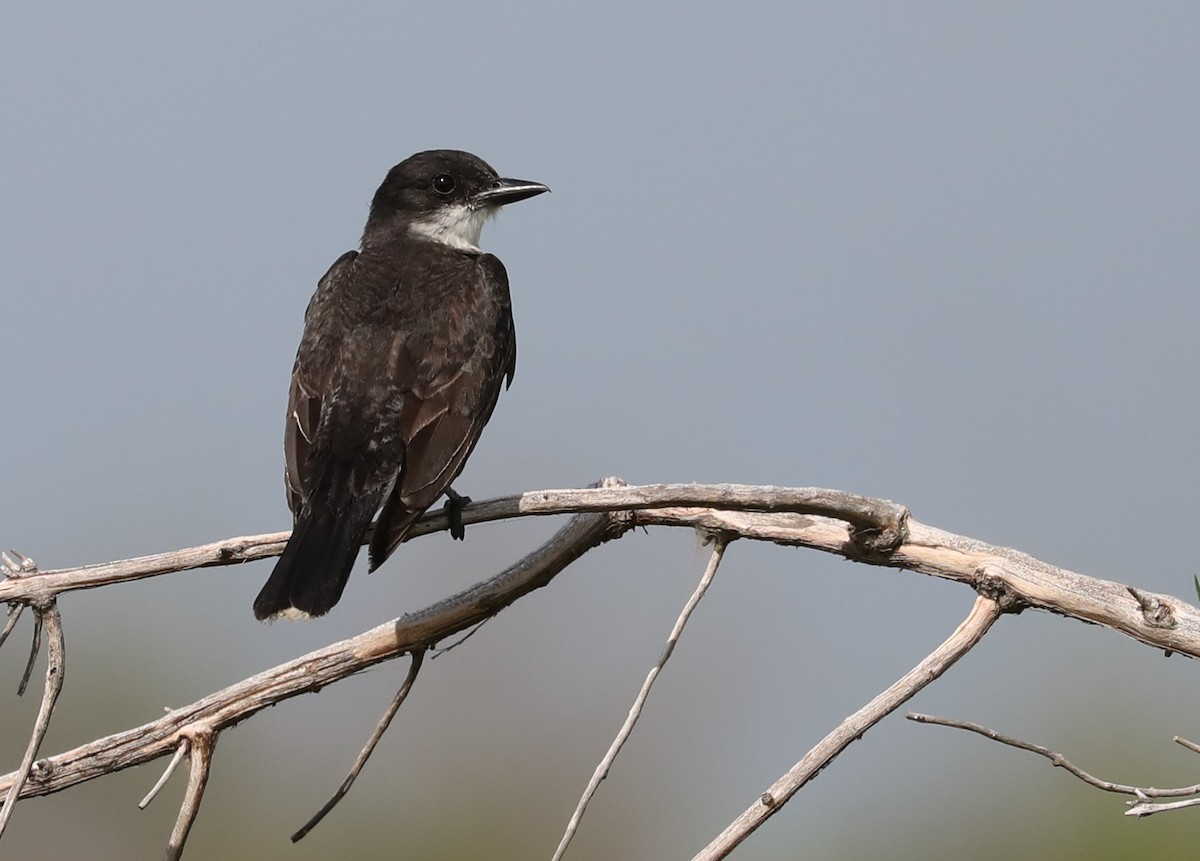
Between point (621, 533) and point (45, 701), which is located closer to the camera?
point (45, 701)

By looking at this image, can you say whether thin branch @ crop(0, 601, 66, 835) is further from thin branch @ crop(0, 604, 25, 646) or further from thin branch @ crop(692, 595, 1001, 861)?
thin branch @ crop(692, 595, 1001, 861)

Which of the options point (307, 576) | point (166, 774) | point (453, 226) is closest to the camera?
point (166, 774)

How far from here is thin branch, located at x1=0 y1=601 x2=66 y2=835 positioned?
294cm

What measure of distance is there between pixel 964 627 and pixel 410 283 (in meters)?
3.09

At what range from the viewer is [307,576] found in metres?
4.37

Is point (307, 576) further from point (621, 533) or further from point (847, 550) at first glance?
point (847, 550)

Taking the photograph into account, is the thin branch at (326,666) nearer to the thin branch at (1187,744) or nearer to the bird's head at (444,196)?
the thin branch at (1187,744)

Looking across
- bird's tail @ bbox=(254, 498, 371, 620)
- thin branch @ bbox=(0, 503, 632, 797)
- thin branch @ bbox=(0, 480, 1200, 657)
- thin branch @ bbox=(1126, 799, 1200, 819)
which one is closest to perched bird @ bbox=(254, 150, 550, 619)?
bird's tail @ bbox=(254, 498, 371, 620)

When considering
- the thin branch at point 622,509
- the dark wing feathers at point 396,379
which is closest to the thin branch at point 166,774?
the thin branch at point 622,509

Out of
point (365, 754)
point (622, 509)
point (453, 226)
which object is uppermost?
point (453, 226)

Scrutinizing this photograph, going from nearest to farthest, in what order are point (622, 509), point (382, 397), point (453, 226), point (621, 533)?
point (622, 509)
point (621, 533)
point (382, 397)
point (453, 226)

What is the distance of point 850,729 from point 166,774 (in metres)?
1.33

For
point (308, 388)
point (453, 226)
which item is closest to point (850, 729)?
point (308, 388)

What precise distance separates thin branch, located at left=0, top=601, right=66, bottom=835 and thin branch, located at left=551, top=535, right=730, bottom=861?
1027 mm
